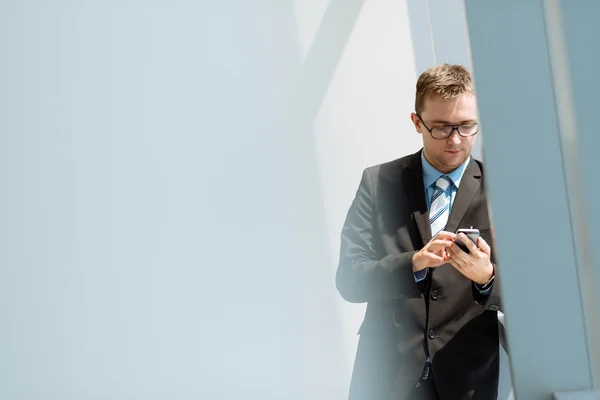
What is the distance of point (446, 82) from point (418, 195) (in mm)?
272

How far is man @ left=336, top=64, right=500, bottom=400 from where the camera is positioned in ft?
5.59

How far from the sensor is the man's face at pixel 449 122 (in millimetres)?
1793

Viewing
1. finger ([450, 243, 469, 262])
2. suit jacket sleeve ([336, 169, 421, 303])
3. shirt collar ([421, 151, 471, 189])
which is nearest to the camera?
finger ([450, 243, 469, 262])

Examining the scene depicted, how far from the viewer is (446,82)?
1.78 m

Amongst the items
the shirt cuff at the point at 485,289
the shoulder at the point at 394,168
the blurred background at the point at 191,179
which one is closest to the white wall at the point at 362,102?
the blurred background at the point at 191,179

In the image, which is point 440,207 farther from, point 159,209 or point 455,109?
point 159,209

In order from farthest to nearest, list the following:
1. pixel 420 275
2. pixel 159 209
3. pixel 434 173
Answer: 1. pixel 159 209
2. pixel 434 173
3. pixel 420 275

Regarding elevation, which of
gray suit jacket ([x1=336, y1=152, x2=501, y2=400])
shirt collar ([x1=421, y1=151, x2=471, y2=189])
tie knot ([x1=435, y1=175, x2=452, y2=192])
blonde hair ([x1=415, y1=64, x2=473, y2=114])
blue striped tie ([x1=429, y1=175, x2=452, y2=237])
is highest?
blonde hair ([x1=415, y1=64, x2=473, y2=114])

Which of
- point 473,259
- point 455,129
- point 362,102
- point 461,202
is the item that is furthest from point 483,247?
point 362,102

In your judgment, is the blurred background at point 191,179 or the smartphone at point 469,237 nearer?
the smartphone at point 469,237

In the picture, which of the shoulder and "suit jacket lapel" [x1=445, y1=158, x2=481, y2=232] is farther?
the shoulder

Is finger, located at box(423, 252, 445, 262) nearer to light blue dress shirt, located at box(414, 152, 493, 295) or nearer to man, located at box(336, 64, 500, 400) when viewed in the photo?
man, located at box(336, 64, 500, 400)

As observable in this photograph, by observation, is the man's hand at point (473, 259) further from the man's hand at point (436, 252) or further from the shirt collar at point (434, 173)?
the shirt collar at point (434, 173)

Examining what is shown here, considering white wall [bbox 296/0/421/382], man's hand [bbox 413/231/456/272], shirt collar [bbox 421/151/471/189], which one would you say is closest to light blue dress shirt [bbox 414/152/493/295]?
shirt collar [bbox 421/151/471/189]
